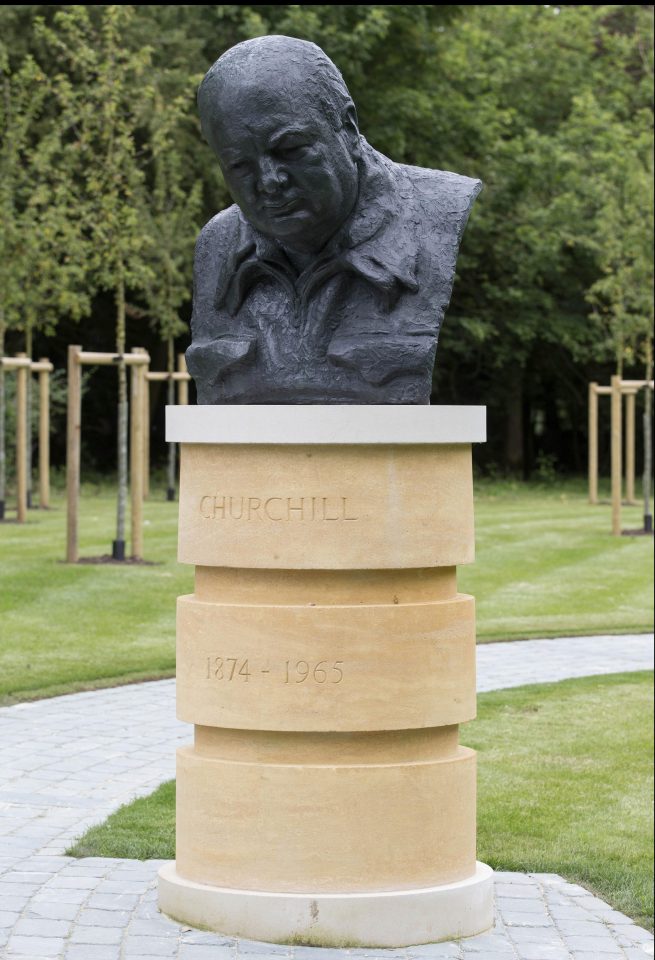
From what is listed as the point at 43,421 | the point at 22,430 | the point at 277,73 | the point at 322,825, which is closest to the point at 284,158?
the point at 277,73

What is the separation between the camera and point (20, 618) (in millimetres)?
12797

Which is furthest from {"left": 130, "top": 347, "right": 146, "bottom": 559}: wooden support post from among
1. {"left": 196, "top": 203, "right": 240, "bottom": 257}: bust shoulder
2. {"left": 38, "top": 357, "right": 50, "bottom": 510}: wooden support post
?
{"left": 196, "top": 203, "right": 240, "bottom": 257}: bust shoulder

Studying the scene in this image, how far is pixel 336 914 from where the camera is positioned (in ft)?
19.3

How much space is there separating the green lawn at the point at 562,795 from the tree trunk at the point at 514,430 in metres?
24.4

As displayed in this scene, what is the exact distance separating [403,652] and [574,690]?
550cm

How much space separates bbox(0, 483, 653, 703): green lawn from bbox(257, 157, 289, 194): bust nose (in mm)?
5143

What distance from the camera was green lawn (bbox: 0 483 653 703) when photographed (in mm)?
11453

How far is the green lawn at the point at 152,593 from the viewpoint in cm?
1145

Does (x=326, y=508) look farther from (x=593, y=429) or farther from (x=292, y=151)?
(x=593, y=429)

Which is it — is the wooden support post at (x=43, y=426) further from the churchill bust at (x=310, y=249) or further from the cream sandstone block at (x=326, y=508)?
the cream sandstone block at (x=326, y=508)

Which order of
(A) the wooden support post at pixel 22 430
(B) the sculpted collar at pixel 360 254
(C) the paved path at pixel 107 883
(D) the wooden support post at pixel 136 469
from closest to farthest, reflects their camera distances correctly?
(C) the paved path at pixel 107 883
(B) the sculpted collar at pixel 360 254
(D) the wooden support post at pixel 136 469
(A) the wooden support post at pixel 22 430

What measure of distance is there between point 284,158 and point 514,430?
30550mm

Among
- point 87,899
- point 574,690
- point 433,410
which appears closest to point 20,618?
point 574,690

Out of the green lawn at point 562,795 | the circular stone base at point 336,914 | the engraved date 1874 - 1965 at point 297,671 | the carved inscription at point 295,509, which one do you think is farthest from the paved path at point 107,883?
the carved inscription at point 295,509
